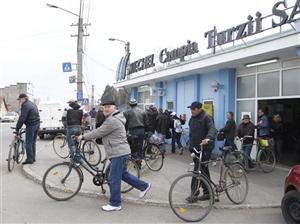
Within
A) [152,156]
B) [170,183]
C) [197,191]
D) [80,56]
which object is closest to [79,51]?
[80,56]

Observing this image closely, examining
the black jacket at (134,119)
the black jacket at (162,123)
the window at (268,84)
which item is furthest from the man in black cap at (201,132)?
the black jacket at (162,123)

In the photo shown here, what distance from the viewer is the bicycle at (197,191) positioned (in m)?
6.90

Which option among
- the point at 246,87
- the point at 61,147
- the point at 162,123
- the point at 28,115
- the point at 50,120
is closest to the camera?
the point at 28,115

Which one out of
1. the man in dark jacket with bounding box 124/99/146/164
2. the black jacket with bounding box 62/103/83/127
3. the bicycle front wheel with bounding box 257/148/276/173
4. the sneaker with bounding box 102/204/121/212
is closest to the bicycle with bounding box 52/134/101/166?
the black jacket with bounding box 62/103/83/127

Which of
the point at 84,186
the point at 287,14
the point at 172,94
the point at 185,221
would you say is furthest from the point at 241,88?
the point at 185,221

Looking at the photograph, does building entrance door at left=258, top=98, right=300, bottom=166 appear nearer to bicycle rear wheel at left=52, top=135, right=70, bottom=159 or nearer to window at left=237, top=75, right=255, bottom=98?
window at left=237, top=75, right=255, bottom=98

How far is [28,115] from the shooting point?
37.8 feet

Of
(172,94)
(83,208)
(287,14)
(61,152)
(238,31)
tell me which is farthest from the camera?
(172,94)

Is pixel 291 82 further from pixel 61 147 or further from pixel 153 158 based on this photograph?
pixel 61 147

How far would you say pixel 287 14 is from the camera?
10.9 metres

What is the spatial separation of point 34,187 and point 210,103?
9.00 meters

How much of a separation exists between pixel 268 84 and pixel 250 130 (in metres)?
2.25

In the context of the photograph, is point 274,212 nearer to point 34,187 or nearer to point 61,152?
point 34,187

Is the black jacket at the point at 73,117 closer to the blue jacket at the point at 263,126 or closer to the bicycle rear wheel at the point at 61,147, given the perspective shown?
the bicycle rear wheel at the point at 61,147
